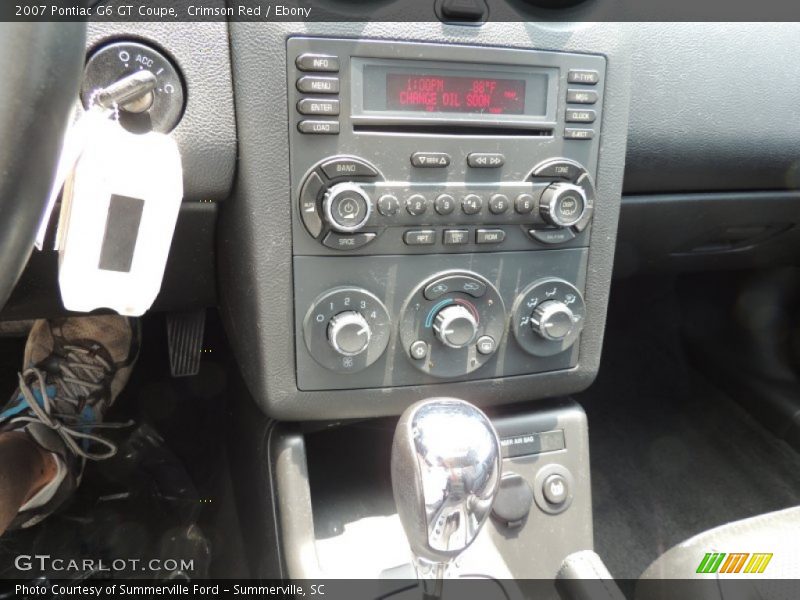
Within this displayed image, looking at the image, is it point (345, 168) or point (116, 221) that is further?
point (345, 168)

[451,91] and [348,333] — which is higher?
[451,91]

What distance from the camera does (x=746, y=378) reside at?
5.36 feet

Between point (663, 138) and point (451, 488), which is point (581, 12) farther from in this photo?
point (451, 488)

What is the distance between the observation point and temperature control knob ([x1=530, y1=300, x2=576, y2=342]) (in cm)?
Answer: 77

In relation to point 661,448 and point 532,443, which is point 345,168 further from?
point 661,448

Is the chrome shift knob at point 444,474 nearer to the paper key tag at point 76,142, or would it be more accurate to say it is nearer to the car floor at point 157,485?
the paper key tag at point 76,142

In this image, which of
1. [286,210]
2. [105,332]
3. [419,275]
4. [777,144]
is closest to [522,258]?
[419,275]

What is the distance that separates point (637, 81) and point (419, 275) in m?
0.42

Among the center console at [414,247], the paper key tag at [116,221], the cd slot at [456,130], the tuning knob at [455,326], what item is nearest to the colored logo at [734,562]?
the center console at [414,247]

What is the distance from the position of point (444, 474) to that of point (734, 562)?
13.0 inches

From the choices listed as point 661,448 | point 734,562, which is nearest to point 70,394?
point 734,562

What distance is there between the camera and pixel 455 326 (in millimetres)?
731

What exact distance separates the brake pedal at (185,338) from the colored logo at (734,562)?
83cm

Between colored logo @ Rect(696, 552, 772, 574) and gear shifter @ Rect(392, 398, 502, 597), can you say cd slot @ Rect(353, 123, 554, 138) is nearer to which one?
gear shifter @ Rect(392, 398, 502, 597)
